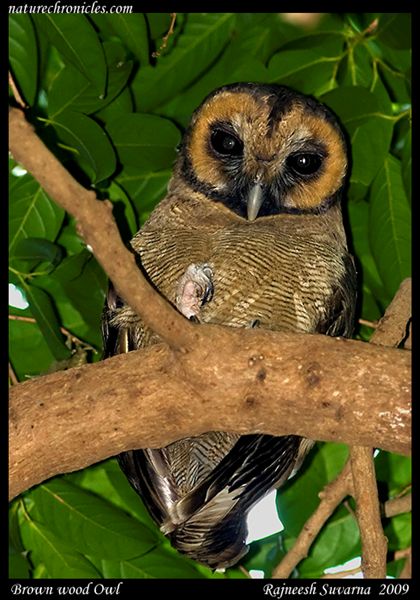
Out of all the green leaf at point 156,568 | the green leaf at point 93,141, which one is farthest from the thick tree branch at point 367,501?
the green leaf at point 93,141

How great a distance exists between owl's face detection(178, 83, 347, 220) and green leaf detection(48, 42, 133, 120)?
1.24 ft

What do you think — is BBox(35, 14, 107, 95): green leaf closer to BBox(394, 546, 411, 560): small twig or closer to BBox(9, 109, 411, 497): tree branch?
BBox(9, 109, 411, 497): tree branch

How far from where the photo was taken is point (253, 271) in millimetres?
2781

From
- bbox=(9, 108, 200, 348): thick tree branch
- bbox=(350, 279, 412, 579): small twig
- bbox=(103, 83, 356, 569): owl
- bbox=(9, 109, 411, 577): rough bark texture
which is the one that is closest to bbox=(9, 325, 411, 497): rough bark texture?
bbox=(9, 109, 411, 577): rough bark texture

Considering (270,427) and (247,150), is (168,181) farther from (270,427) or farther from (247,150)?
(270,427)

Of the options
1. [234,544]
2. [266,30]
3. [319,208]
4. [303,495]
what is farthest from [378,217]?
[234,544]

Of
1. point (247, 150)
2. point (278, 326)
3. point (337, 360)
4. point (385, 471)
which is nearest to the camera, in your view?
point (337, 360)

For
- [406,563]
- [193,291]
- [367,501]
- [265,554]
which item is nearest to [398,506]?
[406,563]

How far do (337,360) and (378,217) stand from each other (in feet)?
3.80

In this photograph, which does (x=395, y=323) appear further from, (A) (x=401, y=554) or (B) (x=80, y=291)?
(B) (x=80, y=291)

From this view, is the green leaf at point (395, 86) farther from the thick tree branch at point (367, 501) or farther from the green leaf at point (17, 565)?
the green leaf at point (17, 565)

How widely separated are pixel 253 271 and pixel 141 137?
0.67 m

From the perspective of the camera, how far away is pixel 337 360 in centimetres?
212

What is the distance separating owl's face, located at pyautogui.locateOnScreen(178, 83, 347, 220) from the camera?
307 cm
